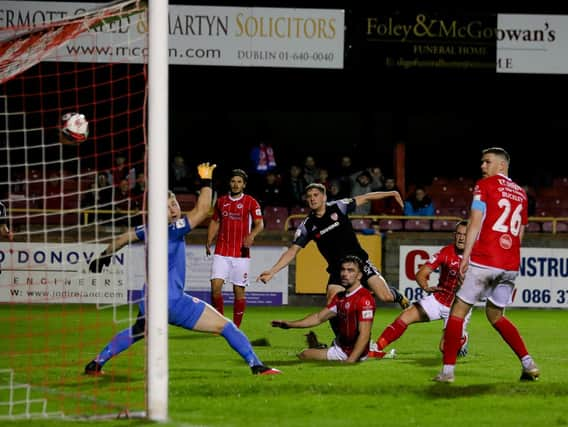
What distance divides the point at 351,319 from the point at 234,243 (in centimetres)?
456

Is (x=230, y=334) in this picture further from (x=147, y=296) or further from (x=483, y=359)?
(x=483, y=359)

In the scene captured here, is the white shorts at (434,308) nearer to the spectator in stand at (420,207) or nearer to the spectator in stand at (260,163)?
the spectator in stand at (420,207)

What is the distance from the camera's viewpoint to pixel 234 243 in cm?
1459

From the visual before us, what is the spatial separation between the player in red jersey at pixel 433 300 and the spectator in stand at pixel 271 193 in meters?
10.6

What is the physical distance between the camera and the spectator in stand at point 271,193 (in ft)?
72.6

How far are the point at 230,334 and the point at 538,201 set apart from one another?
52.5 ft

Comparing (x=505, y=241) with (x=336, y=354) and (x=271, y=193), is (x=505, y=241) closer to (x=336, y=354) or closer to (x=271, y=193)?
(x=336, y=354)

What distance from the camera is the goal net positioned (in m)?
8.52

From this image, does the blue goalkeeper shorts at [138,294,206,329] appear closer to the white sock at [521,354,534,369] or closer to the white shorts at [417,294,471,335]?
the white sock at [521,354,534,369]

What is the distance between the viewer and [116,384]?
8.97 metres

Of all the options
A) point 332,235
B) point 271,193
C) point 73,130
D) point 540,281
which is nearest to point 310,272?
point 271,193

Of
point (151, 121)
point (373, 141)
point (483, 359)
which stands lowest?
point (483, 359)

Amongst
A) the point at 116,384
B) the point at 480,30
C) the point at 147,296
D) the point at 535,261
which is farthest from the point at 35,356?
the point at 480,30

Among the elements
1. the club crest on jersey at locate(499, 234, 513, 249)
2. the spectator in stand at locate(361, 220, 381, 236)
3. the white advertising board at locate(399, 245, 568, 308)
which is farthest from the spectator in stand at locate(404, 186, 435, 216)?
the club crest on jersey at locate(499, 234, 513, 249)
